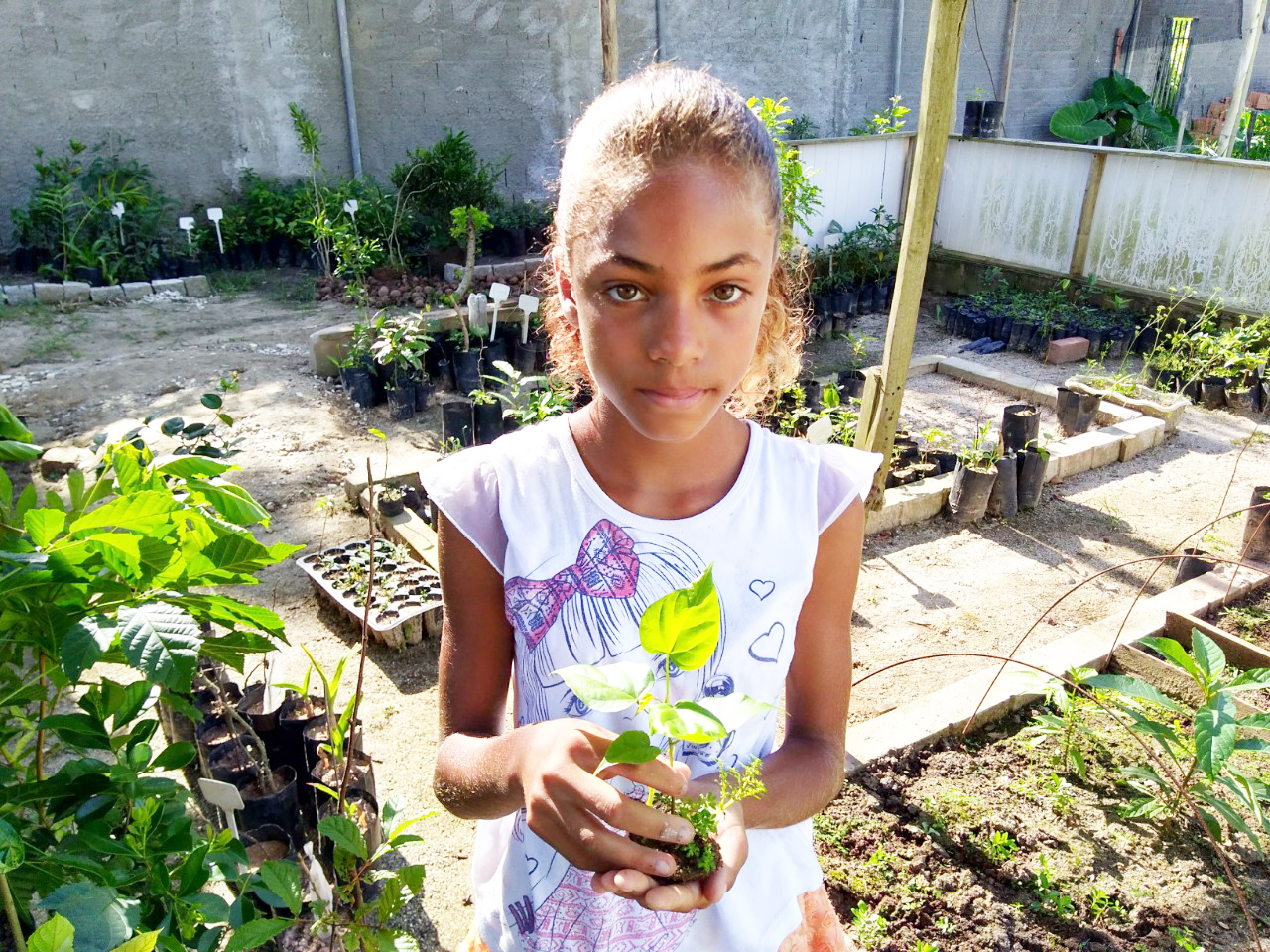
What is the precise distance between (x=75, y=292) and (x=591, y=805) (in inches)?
343

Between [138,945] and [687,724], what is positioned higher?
[687,724]

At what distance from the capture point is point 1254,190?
672 centimetres

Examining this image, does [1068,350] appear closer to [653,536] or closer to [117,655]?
[653,536]

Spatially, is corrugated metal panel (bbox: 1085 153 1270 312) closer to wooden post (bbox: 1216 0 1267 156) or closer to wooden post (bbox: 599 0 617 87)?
wooden post (bbox: 1216 0 1267 156)

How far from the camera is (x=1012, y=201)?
27.2 ft

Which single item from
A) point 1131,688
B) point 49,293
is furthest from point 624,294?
point 49,293

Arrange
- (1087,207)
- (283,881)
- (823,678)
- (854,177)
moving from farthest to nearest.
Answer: (854,177) < (1087,207) < (283,881) < (823,678)

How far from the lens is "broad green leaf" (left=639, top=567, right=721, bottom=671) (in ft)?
2.77

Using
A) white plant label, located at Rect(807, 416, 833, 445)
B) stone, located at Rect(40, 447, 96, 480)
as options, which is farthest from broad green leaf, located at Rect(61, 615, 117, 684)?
stone, located at Rect(40, 447, 96, 480)

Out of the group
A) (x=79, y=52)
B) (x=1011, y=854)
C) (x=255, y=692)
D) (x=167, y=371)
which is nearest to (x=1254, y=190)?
(x=1011, y=854)

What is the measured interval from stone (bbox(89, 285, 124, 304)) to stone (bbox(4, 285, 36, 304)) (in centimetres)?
44

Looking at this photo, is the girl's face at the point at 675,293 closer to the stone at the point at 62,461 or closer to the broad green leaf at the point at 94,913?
the broad green leaf at the point at 94,913

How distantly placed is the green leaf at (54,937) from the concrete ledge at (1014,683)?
2.04m

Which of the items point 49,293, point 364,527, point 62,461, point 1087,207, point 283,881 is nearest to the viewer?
point 283,881
